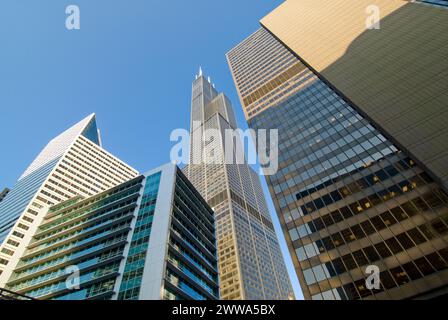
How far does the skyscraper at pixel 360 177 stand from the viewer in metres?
30.3

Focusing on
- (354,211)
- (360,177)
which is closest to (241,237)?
(360,177)

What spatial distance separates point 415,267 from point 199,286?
42.2m

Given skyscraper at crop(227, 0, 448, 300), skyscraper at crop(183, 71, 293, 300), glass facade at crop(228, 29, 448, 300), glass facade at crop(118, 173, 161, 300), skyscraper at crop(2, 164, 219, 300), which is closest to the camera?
glass facade at crop(228, 29, 448, 300)

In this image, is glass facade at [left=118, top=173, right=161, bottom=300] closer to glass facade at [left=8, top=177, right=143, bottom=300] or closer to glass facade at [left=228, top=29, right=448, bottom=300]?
glass facade at [left=8, top=177, right=143, bottom=300]

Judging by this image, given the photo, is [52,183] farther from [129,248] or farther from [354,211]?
[354,211]

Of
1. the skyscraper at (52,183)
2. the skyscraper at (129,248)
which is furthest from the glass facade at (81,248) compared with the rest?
the skyscraper at (52,183)

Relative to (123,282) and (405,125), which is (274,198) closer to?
(405,125)

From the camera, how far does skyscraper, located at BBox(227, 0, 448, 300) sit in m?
30.3

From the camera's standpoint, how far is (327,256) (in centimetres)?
3566

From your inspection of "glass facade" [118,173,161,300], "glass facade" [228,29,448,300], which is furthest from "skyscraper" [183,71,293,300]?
"glass facade" [228,29,448,300]

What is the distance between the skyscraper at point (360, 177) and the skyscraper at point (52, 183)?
7261 cm

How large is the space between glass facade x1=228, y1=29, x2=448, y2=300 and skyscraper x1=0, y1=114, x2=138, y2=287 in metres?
70.8

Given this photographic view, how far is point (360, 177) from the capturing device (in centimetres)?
4056
